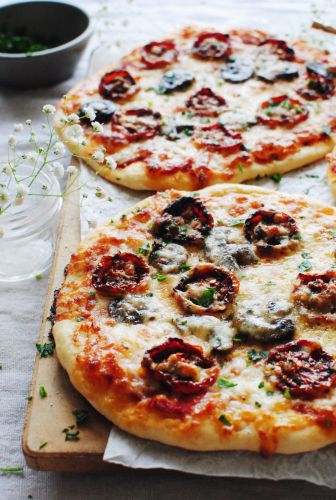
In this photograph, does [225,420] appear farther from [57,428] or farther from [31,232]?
[31,232]

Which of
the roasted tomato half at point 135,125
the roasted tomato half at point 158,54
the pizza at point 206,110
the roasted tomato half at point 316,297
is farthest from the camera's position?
the roasted tomato half at point 158,54

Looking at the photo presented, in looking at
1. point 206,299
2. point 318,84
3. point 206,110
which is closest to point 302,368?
point 206,299

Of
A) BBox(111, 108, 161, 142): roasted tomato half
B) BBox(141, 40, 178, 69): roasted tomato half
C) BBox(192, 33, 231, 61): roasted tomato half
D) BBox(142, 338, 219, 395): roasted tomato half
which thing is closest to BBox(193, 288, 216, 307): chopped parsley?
BBox(142, 338, 219, 395): roasted tomato half

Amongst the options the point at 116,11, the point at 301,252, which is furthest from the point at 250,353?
the point at 116,11

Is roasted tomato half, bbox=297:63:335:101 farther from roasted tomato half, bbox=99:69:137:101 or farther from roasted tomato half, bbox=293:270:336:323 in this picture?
roasted tomato half, bbox=293:270:336:323

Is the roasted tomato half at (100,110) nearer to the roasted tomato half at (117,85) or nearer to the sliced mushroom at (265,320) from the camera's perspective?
the roasted tomato half at (117,85)

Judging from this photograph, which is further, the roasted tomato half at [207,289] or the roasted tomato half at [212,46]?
the roasted tomato half at [212,46]

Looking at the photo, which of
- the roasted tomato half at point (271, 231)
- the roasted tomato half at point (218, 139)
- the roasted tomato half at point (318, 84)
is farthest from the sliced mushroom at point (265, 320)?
the roasted tomato half at point (318, 84)
